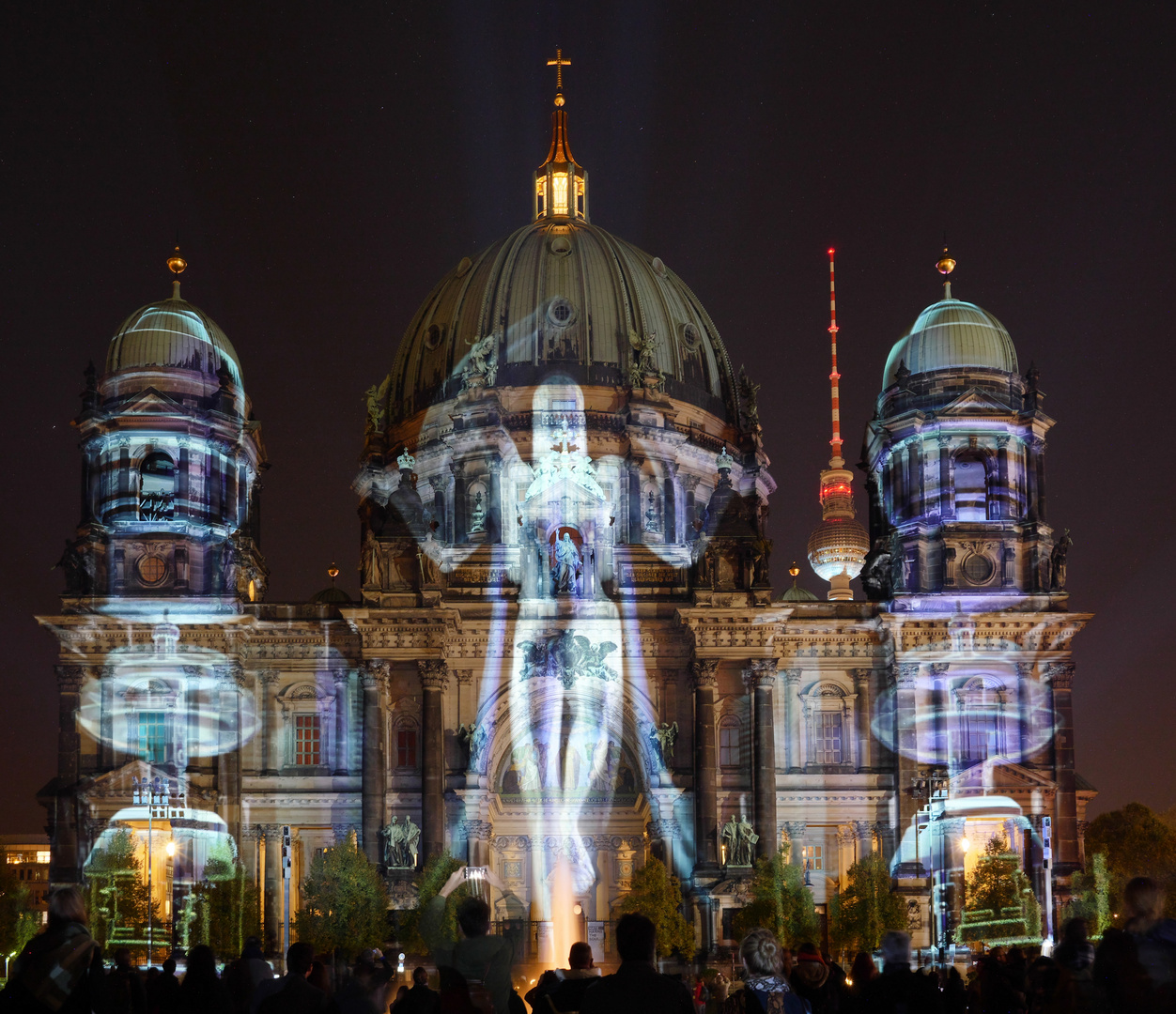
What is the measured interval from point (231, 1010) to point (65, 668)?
57.0m

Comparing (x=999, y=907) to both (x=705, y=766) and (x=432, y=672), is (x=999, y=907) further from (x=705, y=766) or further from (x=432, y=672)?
(x=432, y=672)

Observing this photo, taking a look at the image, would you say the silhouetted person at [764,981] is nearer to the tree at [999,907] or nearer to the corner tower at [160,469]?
the tree at [999,907]

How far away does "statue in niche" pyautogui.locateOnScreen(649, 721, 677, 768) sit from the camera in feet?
235

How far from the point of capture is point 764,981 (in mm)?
14820

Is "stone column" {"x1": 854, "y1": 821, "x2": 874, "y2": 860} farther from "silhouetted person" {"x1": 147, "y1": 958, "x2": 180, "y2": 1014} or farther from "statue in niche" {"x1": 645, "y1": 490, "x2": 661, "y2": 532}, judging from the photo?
"silhouetted person" {"x1": 147, "y1": 958, "x2": 180, "y2": 1014}

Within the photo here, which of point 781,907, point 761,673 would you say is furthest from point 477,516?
point 781,907

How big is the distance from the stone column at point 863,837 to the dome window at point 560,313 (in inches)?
1168

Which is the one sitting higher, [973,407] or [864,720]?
[973,407]

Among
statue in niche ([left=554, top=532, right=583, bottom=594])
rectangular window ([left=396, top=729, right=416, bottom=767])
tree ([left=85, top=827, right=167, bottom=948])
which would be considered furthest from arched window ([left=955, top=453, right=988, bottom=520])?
tree ([left=85, top=827, right=167, bottom=948])

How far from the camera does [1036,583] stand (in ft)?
242

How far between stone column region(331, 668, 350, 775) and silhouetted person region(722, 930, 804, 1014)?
59776 mm

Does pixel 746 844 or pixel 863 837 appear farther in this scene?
pixel 863 837

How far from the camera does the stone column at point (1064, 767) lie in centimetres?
6994

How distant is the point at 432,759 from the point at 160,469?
1733 cm
